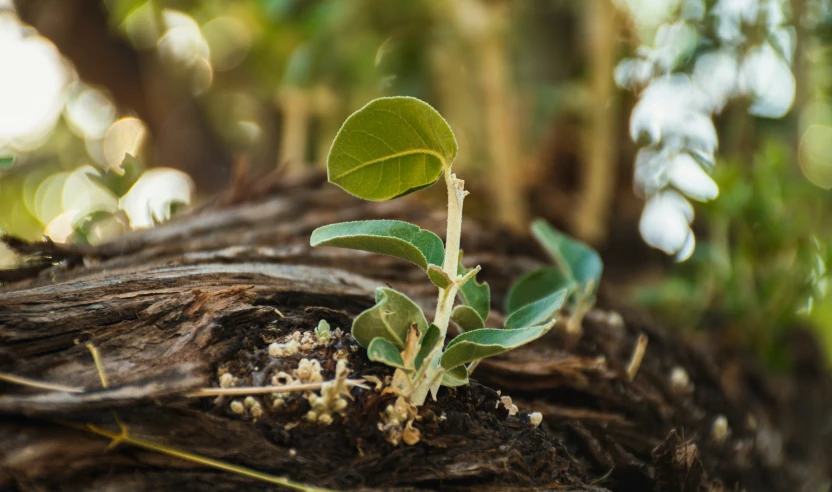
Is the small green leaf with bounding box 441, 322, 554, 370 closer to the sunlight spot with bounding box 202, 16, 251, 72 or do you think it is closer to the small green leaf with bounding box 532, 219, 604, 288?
the small green leaf with bounding box 532, 219, 604, 288

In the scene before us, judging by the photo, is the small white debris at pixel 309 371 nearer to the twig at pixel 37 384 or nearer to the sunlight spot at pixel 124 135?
the twig at pixel 37 384

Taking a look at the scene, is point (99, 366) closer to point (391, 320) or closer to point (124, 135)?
point (391, 320)

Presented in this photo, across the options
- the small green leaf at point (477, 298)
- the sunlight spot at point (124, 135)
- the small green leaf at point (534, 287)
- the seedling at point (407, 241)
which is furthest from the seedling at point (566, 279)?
the sunlight spot at point (124, 135)

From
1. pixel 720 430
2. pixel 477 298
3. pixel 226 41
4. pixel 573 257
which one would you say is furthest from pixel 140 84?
pixel 720 430

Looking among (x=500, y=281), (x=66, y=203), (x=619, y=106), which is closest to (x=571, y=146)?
(x=619, y=106)

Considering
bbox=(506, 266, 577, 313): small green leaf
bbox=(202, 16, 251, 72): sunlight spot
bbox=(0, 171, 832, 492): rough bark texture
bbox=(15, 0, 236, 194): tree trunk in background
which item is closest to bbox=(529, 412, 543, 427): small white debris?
bbox=(0, 171, 832, 492): rough bark texture

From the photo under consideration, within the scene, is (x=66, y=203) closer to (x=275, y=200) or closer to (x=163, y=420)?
(x=275, y=200)
